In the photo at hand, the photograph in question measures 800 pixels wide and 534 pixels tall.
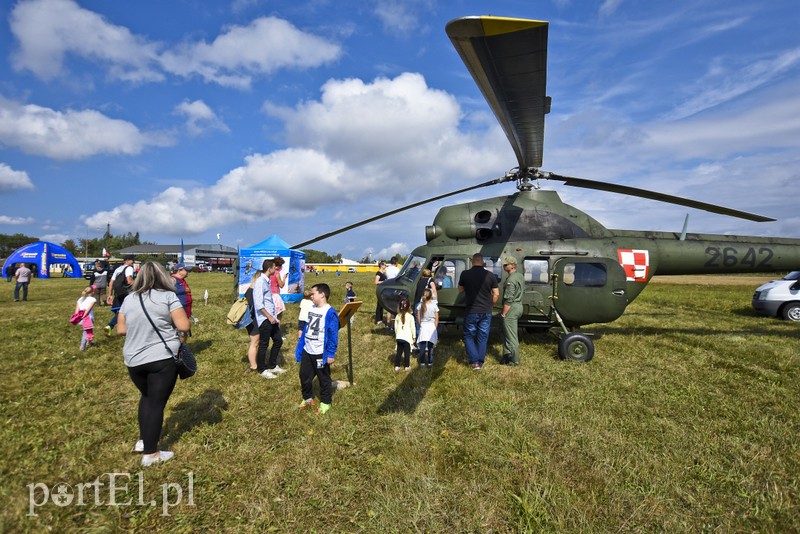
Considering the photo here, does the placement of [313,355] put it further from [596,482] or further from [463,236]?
[463,236]

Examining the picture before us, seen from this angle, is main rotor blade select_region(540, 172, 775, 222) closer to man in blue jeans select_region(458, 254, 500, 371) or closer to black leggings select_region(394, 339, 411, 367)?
man in blue jeans select_region(458, 254, 500, 371)

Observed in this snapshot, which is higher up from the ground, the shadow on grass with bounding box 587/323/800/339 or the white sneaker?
the shadow on grass with bounding box 587/323/800/339

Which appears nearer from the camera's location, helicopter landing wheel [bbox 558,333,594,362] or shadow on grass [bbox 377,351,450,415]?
shadow on grass [bbox 377,351,450,415]

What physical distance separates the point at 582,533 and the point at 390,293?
5.58 meters

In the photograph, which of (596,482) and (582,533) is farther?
(596,482)

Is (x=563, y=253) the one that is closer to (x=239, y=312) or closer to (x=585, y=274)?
(x=585, y=274)

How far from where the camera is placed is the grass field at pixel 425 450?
276cm

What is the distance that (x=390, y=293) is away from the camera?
7.73 m

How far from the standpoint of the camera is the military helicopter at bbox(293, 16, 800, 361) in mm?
7180

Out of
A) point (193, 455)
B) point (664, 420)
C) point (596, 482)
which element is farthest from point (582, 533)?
point (193, 455)

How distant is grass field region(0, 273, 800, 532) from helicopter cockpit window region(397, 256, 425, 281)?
2.13 m

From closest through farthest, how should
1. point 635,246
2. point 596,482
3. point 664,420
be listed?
point 596,482 < point 664,420 < point 635,246

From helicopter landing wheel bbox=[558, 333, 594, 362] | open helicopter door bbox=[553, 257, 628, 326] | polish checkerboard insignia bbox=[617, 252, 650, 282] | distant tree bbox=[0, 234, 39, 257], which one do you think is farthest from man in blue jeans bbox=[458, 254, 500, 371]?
distant tree bbox=[0, 234, 39, 257]

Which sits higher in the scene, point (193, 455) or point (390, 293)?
point (390, 293)
